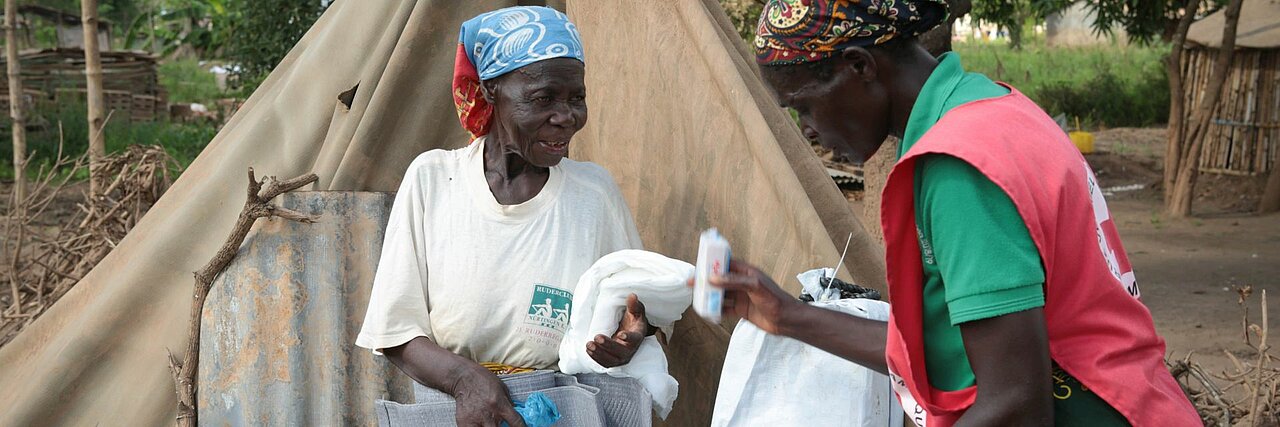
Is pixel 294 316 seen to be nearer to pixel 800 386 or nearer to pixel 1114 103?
pixel 800 386

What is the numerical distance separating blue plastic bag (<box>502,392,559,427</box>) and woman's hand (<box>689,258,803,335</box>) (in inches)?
27.3

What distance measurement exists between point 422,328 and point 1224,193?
36.1 ft

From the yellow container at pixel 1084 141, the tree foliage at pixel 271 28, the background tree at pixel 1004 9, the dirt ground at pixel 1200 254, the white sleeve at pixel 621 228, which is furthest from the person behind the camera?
the yellow container at pixel 1084 141

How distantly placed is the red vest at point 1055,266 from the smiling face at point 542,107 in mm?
1065

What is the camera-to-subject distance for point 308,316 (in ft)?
9.67

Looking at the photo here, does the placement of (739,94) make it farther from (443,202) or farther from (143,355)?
(143,355)

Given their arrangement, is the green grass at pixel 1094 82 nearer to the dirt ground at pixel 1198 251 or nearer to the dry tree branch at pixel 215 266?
the dirt ground at pixel 1198 251

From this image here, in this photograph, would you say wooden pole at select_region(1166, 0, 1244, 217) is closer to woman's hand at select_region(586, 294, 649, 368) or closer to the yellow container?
the yellow container

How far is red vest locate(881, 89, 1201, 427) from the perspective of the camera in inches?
52.1

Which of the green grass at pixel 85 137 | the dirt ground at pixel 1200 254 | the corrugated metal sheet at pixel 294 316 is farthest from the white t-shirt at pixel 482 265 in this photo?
the green grass at pixel 85 137

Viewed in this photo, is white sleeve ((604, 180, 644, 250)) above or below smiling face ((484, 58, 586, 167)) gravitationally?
below

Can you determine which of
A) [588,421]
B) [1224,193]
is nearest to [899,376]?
[588,421]

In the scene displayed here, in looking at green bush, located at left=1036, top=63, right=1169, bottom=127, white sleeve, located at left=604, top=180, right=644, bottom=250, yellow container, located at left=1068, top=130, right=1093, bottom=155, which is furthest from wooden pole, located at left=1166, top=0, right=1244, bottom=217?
white sleeve, located at left=604, top=180, right=644, bottom=250

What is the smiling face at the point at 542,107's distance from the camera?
2.40m
